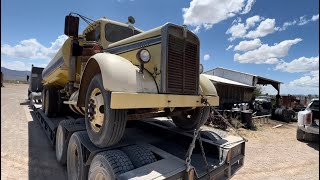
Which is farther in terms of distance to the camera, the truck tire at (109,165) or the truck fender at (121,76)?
the truck fender at (121,76)

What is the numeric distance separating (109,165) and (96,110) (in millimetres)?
960

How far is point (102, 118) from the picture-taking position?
3361mm

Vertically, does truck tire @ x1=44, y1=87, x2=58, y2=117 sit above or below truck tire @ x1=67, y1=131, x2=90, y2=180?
above

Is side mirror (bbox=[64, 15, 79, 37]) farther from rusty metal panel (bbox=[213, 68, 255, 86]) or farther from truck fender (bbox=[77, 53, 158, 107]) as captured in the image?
rusty metal panel (bbox=[213, 68, 255, 86])

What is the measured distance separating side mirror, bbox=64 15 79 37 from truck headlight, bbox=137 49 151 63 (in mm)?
1908

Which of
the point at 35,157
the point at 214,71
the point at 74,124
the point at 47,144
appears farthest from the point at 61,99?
the point at 214,71

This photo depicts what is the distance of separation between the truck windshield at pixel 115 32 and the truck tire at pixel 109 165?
109 inches

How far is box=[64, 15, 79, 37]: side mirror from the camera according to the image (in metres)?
4.59

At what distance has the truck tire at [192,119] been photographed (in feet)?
15.0

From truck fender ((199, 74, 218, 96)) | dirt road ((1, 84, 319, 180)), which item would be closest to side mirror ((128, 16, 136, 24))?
truck fender ((199, 74, 218, 96))

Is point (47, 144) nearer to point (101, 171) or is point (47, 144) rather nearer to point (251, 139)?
point (101, 171)

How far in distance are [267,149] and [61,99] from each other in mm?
6535

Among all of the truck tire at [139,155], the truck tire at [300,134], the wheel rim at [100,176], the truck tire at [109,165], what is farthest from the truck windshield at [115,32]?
the truck tire at [300,134]

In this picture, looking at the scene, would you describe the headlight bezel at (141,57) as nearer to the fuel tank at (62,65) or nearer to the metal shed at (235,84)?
the fuel tank at (62,65)
